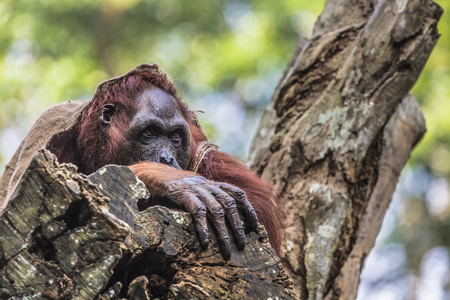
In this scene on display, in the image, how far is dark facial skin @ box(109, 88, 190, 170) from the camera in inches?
141

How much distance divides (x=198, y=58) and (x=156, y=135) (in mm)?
7321

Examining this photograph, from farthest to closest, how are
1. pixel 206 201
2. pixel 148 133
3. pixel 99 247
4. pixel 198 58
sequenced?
pixel 198 58
pixel 148 133
pixel 206 201
pixel 99 247

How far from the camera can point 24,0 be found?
944 cm

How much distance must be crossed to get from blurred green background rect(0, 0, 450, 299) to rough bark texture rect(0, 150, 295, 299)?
23.5 ft

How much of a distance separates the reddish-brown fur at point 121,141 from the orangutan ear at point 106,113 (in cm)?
4

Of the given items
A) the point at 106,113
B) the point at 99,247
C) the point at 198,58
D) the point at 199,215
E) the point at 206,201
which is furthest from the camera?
the point at 198,58

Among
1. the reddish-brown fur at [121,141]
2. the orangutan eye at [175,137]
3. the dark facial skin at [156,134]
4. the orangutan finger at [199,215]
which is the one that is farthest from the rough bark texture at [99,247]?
the orangutan eye at [175,137]

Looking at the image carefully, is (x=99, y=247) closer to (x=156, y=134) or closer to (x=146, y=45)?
A: (x=156, y=134)

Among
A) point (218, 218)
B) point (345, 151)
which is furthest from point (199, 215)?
point (345, 151)

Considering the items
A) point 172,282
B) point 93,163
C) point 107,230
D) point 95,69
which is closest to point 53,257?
point 107,230

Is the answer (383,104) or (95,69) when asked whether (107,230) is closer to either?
(383,104)

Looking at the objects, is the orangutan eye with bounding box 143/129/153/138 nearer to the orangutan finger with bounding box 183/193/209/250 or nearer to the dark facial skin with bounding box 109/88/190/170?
the dark facial skin with bounding box 109/88/190/170

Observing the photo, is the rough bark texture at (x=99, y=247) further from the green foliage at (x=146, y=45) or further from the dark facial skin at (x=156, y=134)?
the green foliage at (x=146, y=45)

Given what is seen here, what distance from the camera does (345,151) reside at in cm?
388
